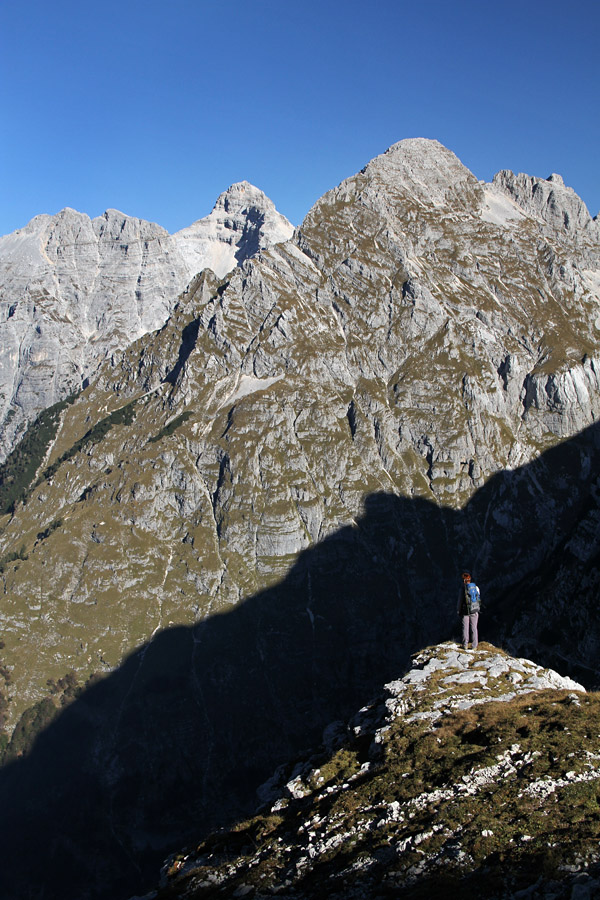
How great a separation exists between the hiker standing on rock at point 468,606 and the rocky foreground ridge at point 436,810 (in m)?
5.25

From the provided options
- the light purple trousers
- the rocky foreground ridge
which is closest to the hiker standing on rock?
the light purple trousers

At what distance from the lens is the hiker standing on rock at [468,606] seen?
4391 cm

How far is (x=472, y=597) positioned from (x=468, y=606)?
1050 millimetres

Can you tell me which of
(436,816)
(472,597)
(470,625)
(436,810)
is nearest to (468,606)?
(472,597)

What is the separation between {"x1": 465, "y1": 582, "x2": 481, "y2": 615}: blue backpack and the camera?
4378 centimetres

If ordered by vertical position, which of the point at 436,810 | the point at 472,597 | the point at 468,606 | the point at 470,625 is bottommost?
the point at 436,810

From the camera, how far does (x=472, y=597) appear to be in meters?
44.1

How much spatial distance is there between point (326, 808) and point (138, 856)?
19712 cm

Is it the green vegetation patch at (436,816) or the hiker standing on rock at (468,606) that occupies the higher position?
the hiker standing on rock at (468,606)

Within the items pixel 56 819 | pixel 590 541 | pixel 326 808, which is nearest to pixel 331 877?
pixel 326 808

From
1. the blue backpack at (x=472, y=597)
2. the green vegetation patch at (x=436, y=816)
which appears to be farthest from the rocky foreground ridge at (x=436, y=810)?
the blue backpack at (x=472, y=597)

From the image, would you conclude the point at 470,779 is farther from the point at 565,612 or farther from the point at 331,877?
the point at 565,612

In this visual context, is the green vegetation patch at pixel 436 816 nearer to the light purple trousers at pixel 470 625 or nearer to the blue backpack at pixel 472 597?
the blue backpack at pixel 472 597

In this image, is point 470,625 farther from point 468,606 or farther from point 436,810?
point 436,810
